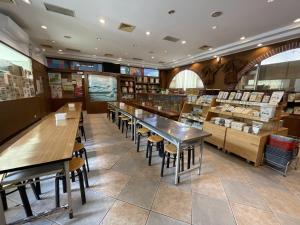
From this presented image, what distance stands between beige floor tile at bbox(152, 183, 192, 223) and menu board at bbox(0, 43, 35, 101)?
15.3ft

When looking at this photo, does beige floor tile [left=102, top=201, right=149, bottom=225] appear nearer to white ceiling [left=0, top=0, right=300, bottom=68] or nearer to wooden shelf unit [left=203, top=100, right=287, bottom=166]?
wooden shelf unit [left=203, top=100, right=287, bottom=166]

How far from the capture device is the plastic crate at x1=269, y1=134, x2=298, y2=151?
96.7 inches

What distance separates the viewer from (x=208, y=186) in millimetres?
2172

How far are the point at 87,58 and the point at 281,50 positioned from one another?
8987mm

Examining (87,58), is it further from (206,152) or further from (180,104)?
(206,152)

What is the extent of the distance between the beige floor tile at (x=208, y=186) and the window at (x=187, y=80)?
21.7 ft

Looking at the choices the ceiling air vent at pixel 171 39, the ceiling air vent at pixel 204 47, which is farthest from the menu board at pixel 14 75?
the ceiling air vent at pixel 204 47

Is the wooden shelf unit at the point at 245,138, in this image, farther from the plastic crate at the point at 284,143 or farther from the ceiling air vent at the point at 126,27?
the ceiling air vent at the point at 126,27

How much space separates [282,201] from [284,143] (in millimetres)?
1101

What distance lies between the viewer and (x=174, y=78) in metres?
10.5

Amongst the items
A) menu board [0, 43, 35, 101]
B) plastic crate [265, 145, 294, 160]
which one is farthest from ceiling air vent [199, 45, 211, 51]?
menu board [0, 43, 35, 101]

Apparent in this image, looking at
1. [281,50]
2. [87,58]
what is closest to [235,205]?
[281,50]

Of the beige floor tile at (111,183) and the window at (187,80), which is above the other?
the window at (187,80)

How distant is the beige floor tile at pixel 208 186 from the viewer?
202 centimetres
